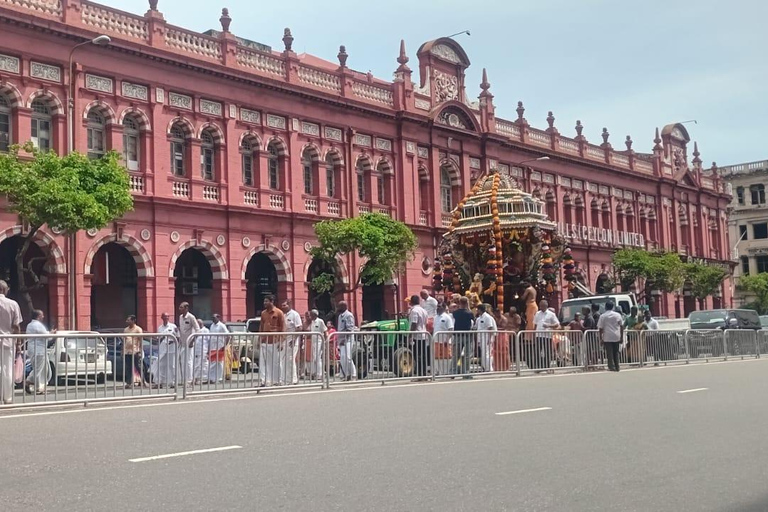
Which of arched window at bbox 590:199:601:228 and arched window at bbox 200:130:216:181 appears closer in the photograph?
arched window at bbox 200:130:216:181

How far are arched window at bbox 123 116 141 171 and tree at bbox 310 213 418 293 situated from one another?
6.53 m

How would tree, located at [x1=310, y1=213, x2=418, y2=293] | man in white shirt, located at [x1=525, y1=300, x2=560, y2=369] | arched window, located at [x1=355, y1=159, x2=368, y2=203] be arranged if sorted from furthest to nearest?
arched window, located at [x1=355, y1=159, x2=368, y2=203] < tree, located at [x1=310, y1=213, x2=418, y2=293] < man in white shirt, located at [x1=525, y1=300, x2=560, y2=369]

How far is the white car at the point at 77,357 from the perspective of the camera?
12328mm

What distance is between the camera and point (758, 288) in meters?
71.5

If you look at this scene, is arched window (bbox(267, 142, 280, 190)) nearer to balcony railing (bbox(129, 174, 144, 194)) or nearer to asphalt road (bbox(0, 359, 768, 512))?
balcony railing (bbox(129, 174, 144, 194))

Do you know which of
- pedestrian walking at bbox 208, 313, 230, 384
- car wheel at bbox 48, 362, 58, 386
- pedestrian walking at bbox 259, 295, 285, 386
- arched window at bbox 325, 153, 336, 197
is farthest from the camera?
arched window at bbox 325, 153, 336, 197

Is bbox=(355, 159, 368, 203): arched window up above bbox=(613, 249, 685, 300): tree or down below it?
above

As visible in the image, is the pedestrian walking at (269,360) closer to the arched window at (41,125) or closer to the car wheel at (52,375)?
the car wheel at (52,375)

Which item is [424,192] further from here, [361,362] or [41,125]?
[361,362]

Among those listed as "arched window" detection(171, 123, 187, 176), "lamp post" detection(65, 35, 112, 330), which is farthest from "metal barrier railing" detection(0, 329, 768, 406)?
"arched window" detection(171, 123, 187, 176)

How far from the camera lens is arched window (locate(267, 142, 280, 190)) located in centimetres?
3394

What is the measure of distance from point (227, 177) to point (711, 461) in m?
26.1

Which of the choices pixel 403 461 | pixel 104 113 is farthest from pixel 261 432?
pixel 104 113

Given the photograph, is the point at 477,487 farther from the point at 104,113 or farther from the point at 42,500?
the point at 104,113
